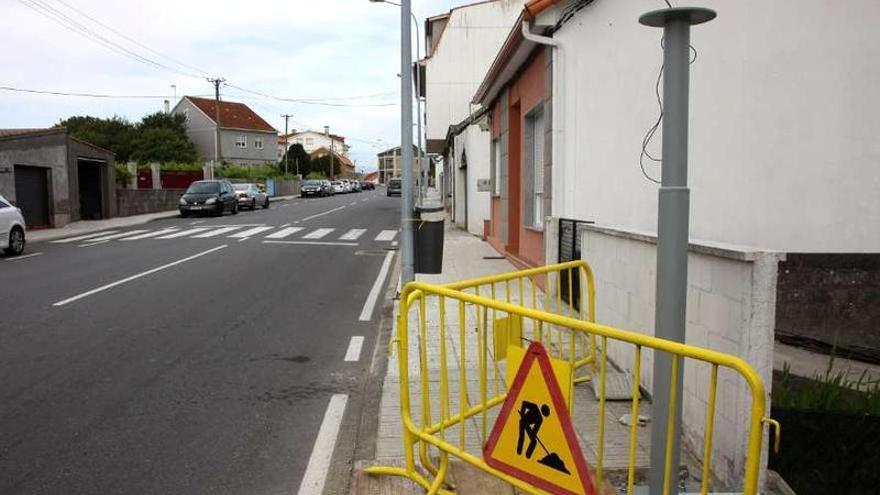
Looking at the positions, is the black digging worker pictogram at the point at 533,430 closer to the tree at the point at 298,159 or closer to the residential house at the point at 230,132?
the residential house at the point at 230,132

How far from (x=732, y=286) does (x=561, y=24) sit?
6.22m

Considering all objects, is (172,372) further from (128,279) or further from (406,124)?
(128,279)

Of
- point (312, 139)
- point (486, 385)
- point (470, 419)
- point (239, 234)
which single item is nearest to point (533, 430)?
point (486, 385)

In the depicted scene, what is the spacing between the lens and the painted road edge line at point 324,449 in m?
3.90

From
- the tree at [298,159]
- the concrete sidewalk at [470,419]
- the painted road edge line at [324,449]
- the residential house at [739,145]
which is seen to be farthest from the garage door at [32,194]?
the tree at [298,159]

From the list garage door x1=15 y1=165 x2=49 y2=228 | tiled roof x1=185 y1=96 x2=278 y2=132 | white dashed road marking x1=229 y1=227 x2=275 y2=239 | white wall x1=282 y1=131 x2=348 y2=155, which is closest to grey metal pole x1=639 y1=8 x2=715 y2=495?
white dashed road marking x1=229 y1=227 x2=275 y2=239

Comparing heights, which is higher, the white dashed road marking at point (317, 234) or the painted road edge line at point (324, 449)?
the white dashed road marking at point (317, 234)

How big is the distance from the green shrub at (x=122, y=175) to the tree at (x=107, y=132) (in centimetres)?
3590

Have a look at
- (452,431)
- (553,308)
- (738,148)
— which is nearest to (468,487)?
(452,431)

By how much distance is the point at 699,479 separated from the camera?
12.1ft

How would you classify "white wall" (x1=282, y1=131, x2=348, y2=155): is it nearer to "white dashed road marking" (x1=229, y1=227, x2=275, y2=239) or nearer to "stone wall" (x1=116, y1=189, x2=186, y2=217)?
"stone wall" (x1=116, y1=189, x2=186, y2=217)

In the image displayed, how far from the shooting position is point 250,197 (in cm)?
3684

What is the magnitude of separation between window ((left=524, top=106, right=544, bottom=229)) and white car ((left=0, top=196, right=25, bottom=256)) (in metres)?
11.7

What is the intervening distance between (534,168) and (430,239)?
4.14 meters
